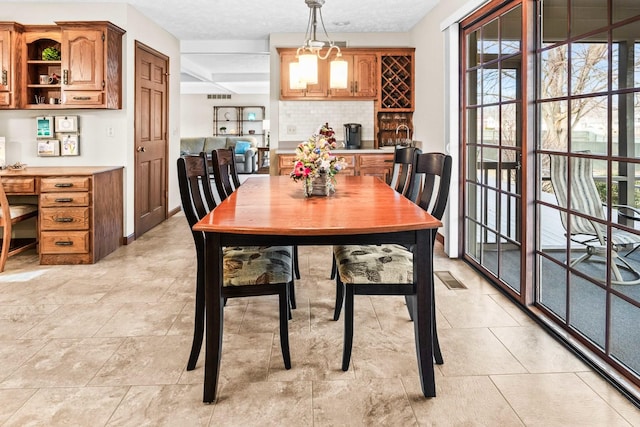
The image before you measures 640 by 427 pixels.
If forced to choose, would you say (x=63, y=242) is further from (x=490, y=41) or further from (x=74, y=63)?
(x=490, y=41)

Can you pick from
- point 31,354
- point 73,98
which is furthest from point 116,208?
point 31,354

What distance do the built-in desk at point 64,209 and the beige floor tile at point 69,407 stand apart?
7.98 feet

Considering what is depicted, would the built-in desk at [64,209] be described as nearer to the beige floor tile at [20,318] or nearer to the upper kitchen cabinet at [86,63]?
the upper kitchen cabinet at [86,63]

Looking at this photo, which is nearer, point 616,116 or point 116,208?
point 616,116

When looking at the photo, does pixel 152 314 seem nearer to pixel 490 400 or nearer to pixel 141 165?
pixel 490 400

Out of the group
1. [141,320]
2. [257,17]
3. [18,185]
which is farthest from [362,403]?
[257,17]

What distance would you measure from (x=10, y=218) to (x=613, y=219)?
174 inches

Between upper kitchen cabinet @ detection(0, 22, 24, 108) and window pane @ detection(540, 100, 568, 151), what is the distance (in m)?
4.67

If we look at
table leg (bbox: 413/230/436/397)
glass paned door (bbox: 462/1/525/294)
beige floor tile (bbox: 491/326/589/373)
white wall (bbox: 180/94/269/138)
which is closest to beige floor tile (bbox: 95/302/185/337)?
table leg (bbox: 413/230/436/397)

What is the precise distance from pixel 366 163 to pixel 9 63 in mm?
3937

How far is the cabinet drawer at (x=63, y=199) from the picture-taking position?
4238 millimetres

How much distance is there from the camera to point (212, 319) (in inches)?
78.7

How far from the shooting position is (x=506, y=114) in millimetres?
3451

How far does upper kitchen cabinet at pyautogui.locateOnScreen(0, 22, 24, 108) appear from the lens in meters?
4.64
